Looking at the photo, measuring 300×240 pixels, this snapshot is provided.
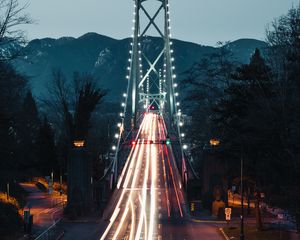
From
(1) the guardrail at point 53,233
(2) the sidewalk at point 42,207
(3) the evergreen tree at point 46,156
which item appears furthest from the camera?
(3) the evergreen tree at point 46,156

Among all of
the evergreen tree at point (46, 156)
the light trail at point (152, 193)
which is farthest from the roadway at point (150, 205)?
the evergreen tree at point (46, 156)

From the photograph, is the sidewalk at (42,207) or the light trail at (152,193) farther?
the sidewalk at (42,207)

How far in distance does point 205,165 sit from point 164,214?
527cm

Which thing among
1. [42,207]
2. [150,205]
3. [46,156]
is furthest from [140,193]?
[46,156]

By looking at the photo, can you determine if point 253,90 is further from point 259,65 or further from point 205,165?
point 205,165

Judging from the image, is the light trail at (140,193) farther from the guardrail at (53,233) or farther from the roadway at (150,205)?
the guardrail at (53,233)

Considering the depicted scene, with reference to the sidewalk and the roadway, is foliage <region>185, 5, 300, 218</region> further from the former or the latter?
the sidewalk

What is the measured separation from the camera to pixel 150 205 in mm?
51094

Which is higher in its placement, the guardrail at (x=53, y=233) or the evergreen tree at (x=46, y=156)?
the evergreen tree at (x=46, y=156)

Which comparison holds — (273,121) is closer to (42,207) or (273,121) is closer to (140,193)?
(42,207)

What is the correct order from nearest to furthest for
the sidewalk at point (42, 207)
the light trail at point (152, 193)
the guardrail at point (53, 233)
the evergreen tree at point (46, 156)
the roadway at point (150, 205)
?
the guardrail at point (53, 233)
the roadway at point (150, 205)
the light trail at point (152, 193)
the sidewalk at point (42, 207)
the evergreen tree at point (46, 156)

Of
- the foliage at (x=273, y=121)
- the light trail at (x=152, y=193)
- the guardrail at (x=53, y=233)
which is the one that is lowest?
the guardrail at (x=53, y=233)

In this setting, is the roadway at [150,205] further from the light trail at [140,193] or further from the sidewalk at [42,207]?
the sidewalk at [42,207]

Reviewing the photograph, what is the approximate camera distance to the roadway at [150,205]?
39.4m
